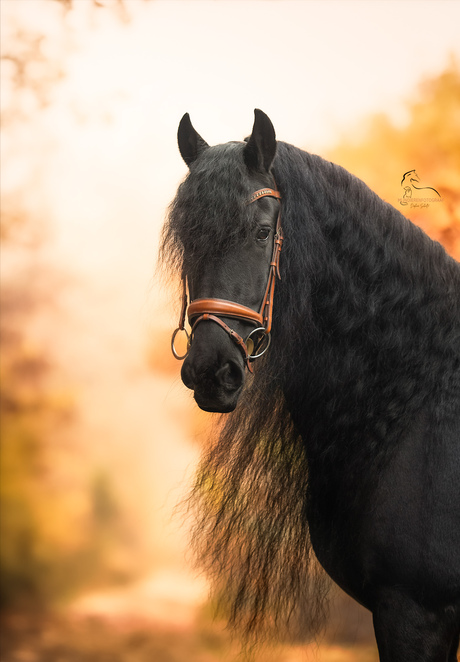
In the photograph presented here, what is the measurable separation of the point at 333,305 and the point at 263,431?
1.40 feet

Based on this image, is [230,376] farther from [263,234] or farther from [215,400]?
[263,234]

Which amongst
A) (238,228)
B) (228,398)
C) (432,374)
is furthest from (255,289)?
(432,374)

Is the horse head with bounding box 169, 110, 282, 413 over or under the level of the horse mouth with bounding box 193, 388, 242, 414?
over

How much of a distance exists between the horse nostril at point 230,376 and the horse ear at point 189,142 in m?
0.57

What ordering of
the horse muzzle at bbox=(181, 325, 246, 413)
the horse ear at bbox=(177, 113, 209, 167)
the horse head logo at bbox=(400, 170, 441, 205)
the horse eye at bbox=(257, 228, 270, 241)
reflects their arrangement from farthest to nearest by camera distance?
the horse head logo at bbox=(400, 170, 441, 205), the horse ear at bbox=(177, 113, 209, 167), the horse eye at bbox=(257, 228, 270, 241), the horse muzzle at bbox=(181, 325, 246, 413)

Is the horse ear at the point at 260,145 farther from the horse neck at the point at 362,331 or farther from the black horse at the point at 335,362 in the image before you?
the horse neck at the point at 362,331

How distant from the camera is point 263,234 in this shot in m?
1.48

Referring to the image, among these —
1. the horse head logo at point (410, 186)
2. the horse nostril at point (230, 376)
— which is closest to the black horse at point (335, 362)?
the horse nostril at point (230, 376)

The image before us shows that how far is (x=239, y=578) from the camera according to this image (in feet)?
6.18

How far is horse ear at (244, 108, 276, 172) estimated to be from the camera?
57.1 inches

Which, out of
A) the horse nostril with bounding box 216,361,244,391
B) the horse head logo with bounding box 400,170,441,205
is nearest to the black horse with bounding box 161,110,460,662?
the horse nostril with bounding box 216,361,244,391

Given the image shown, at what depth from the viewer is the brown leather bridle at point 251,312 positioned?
140cm

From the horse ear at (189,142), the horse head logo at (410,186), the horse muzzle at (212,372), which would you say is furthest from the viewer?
the horse head logo at (410,186)

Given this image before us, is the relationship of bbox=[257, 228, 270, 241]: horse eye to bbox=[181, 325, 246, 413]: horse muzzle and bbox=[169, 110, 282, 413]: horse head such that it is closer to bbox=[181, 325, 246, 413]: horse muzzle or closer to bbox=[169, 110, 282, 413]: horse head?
bbox=[169, 110, 282, 413]: horse head
